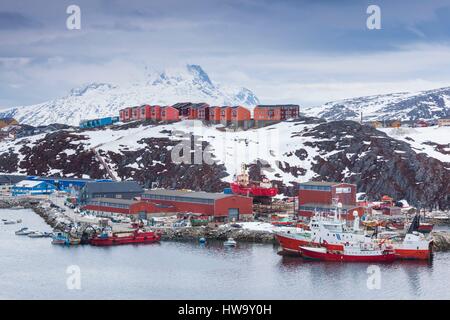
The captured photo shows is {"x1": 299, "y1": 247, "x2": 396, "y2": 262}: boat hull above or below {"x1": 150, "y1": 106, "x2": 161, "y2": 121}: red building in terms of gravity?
below

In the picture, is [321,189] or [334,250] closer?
[334,250]

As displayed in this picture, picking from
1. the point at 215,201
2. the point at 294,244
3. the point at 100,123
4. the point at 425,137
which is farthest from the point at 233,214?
the point at 100,123

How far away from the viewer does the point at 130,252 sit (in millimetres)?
44938

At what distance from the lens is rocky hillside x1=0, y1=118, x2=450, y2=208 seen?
247ft

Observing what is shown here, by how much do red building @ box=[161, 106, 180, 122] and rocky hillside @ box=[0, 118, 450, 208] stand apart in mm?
3898

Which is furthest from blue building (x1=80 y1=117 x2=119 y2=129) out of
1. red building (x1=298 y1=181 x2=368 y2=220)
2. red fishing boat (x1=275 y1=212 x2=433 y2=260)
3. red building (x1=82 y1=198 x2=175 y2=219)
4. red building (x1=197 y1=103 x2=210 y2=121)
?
red fishing boat (x1=275 y1=212 x2=433 y2=260)

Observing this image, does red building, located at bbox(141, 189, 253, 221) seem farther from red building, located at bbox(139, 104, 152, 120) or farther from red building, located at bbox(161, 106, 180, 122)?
red building, located at bbox(139, 104, 152, 120)

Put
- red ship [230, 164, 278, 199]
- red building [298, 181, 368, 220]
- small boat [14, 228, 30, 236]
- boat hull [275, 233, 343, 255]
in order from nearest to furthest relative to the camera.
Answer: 1. boat hull [275, 233, 343, 255]
2. small boat [14, 228, 30, 236]
3. red building [298, 181, 368, 220]
4. red ship [230, 164, 278, 199]

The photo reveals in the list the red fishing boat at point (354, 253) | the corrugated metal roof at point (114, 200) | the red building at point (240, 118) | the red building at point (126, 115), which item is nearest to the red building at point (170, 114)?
the red building at point (126, 115)

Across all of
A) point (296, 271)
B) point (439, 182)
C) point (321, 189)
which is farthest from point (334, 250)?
point (439, 182)

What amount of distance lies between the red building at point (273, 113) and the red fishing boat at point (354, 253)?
195 ft

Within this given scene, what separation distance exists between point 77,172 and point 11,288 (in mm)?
55178

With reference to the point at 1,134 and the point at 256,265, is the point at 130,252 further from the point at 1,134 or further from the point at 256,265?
the point at 1,134

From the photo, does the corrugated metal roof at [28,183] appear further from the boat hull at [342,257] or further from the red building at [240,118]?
the boat hull at [342,257]
